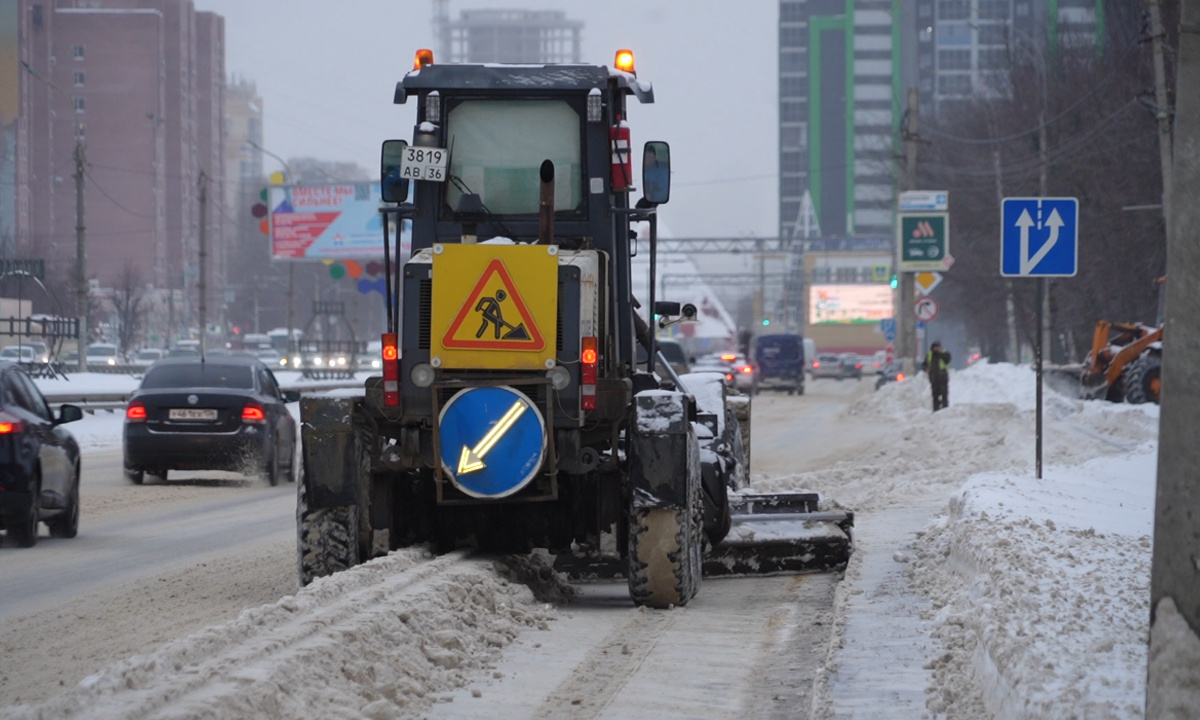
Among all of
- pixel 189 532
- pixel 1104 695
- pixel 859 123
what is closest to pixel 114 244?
pixel 859 123

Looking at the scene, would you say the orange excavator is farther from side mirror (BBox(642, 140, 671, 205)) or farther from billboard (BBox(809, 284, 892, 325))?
billboard (BBox(809, 284, 892, 325))

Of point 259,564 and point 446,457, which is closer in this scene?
point 446,457

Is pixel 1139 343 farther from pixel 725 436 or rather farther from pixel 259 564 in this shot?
pixel 259 564

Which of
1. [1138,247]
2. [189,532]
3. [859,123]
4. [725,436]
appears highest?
[859,123]

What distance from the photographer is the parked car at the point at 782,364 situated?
212ft

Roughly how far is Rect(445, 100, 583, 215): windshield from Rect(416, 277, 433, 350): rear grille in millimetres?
997

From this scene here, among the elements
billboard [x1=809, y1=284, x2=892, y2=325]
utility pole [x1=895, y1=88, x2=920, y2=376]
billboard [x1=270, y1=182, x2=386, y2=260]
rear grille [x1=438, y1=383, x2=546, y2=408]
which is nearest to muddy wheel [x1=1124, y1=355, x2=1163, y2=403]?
utility pole [x1=895, y1=88, x2=920, y2=376]

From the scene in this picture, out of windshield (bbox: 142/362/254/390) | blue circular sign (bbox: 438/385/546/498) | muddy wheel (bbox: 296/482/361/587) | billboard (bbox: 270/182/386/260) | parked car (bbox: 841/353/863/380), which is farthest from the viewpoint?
parked car (bbox: 841/353/863/380)

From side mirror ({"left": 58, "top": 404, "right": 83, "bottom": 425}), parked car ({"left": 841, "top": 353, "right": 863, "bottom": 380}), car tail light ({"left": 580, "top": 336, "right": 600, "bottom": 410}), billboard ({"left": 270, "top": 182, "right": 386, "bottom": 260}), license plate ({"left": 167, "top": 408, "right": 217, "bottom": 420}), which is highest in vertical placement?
billboard ({"left": 270, "top": 182, "right": 386, "bottom": 260})

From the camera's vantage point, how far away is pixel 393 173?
32.0 ft

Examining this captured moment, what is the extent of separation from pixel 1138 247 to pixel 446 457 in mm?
39856

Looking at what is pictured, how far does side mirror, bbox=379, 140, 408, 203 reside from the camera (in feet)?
31.8

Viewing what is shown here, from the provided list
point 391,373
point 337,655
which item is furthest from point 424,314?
point 337,655

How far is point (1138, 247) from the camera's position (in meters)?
45.3
